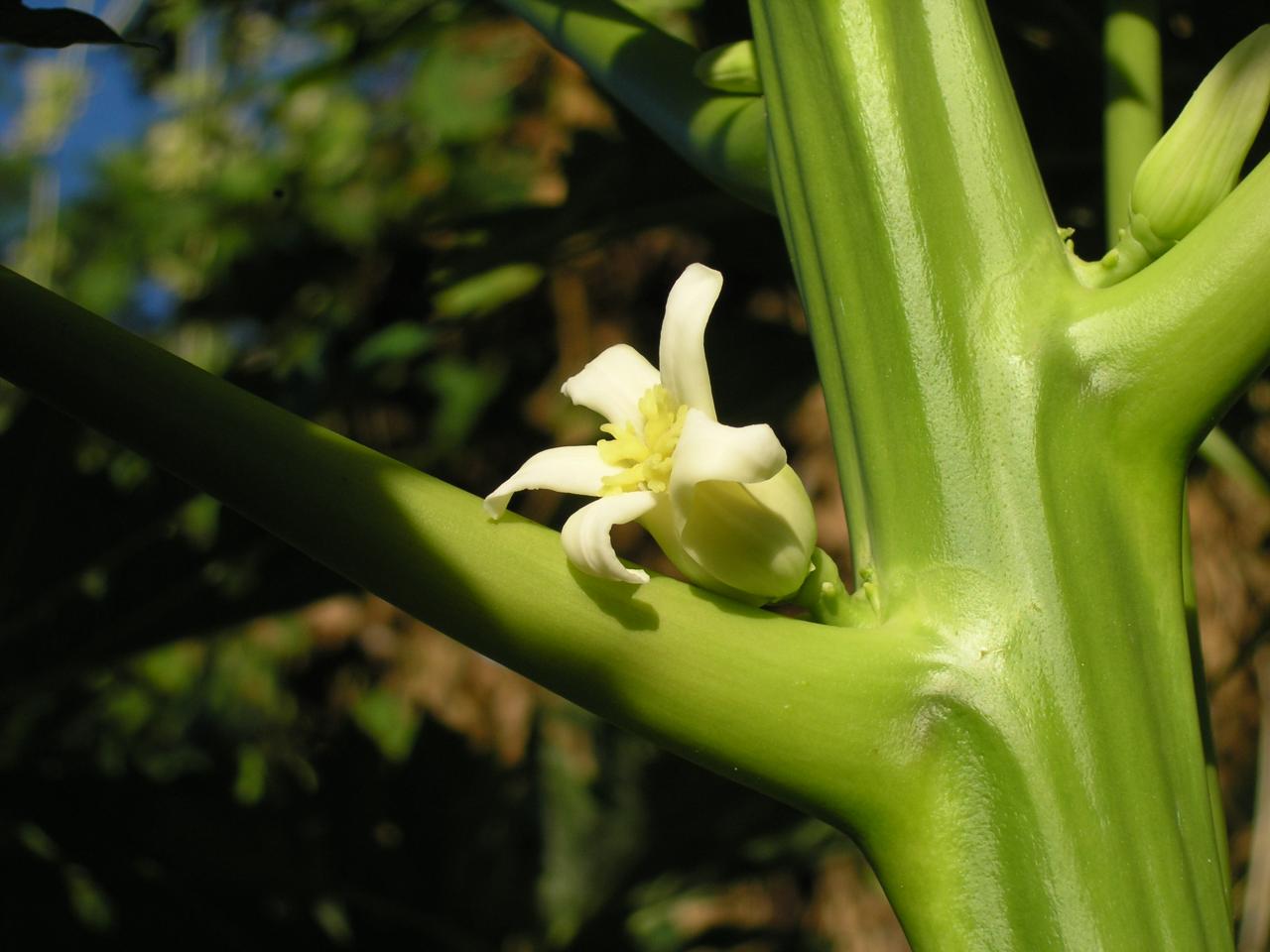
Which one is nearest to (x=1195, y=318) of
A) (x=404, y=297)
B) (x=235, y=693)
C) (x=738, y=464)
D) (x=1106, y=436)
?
(x=1106, y=436)

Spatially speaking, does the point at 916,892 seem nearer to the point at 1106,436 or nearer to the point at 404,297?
the point at 1106,436

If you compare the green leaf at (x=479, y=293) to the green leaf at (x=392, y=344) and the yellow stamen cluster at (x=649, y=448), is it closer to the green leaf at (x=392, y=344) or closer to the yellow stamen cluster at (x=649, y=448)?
the green leaf at (x=392, y=344)

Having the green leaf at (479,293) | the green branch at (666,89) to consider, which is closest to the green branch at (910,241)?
the green branch at (666,89)

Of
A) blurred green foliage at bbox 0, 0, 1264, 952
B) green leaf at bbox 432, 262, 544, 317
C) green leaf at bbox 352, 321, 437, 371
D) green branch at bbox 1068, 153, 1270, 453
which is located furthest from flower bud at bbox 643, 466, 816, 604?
green leaf at bbox 352, 321, 437, 371

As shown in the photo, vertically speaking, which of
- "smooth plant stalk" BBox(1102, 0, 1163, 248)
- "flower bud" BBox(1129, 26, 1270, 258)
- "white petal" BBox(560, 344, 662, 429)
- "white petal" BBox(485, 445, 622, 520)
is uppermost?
"flower bud" BBox(1129, 26, 1270, 258)

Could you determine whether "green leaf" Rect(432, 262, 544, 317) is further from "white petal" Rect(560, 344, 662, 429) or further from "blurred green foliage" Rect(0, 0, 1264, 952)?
"white petal" Rect(560, 344, 662, 429)

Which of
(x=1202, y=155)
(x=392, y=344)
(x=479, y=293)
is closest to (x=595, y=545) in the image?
(x=1202, y=155)

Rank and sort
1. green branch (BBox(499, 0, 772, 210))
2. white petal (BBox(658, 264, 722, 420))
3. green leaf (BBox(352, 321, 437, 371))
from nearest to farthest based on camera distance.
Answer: white petal (BBox(658, 264, 722, 420)), green branch (BBox(499, 0, 772, 210)), green leaf (BBox(352, 321, 437, 371))
